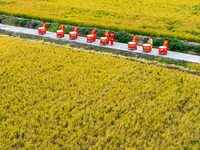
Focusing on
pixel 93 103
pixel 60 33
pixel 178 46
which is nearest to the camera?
pixel 93 103

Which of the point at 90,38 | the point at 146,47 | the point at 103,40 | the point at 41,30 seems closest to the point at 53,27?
the point at 41,30

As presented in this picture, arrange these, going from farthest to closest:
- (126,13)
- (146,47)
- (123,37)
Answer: (126,13), (123,37), (146,47)

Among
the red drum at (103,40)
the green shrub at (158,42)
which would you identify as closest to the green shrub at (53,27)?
the red drum at (103,40)

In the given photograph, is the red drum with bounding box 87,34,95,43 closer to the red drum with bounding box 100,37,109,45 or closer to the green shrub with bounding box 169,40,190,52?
the red drum with bounding box 100,37,109,45

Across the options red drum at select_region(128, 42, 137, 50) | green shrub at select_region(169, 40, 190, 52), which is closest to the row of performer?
red drum at select_region(128, 42, 137, 50)

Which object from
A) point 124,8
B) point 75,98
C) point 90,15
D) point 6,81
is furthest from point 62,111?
point 124,8

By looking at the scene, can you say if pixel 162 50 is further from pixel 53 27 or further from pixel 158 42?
pixel 53 27

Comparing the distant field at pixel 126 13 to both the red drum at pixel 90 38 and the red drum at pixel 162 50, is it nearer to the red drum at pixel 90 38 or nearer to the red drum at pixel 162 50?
the red drum at pixel 90 38
